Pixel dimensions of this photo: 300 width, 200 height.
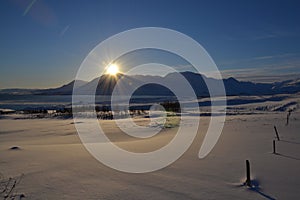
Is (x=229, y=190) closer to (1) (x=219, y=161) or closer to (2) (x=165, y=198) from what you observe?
(2) (x=165, y=198)

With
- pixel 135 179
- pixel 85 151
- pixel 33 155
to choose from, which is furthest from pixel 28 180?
pixel 85 151

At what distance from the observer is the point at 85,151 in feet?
27.5

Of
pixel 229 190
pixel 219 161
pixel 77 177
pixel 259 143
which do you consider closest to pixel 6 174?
pixel 77 177

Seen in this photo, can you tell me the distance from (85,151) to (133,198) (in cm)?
423

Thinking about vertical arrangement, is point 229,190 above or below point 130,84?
below

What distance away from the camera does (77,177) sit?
18.1 feet

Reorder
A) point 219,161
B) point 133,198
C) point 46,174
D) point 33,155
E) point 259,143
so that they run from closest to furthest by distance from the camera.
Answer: point 133,198
point 46,174
point 219,161
point 33,155
point 259,143

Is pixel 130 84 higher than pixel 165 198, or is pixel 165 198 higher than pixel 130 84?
pixel 130 84

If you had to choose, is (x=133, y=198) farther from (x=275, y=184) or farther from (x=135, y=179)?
(x=275, y=184)

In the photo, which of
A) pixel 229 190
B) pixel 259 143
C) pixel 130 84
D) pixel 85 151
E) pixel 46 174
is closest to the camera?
pixel 229 190

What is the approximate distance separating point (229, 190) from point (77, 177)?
2786 millimetres

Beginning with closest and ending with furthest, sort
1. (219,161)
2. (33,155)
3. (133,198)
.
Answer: (133,198), (219,161), (33,155)

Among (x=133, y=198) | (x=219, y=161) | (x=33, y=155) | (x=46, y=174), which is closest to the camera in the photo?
(x=133, y=198)

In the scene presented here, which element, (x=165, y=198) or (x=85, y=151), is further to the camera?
(x=85, y=151)
